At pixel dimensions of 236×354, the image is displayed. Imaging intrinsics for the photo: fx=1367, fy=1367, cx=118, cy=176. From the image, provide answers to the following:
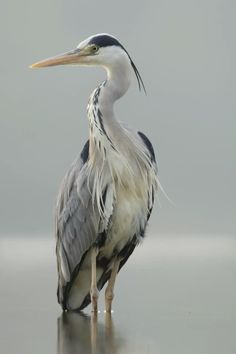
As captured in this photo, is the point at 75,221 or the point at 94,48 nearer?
the point at 75,221

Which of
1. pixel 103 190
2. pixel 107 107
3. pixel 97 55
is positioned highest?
pixel 97 55

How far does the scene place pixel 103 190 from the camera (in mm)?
9305

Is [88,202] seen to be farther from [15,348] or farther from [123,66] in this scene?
[15,348]

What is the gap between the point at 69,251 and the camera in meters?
9.67

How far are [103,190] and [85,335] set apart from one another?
1.22 metres

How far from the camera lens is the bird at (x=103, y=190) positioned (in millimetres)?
9367

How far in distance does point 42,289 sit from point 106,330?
519cm

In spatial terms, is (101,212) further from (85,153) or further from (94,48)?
(94,48)

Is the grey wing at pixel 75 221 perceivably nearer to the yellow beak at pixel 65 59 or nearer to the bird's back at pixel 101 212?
the bird's back at pixel 101 212

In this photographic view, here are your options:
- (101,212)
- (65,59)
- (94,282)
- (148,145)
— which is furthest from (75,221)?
(65,59)

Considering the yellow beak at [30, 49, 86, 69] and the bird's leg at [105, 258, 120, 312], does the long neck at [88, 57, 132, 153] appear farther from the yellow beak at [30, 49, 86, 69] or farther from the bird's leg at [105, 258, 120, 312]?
the bird's leg at [105, 258, 120, 312]

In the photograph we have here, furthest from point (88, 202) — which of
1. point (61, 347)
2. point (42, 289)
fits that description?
point (42, 289)

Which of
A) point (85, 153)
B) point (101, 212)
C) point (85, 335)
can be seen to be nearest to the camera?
point (85, 335)

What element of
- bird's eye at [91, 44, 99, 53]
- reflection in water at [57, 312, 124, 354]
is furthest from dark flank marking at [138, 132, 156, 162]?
reflection in water at [57, 312, 124, 354]
